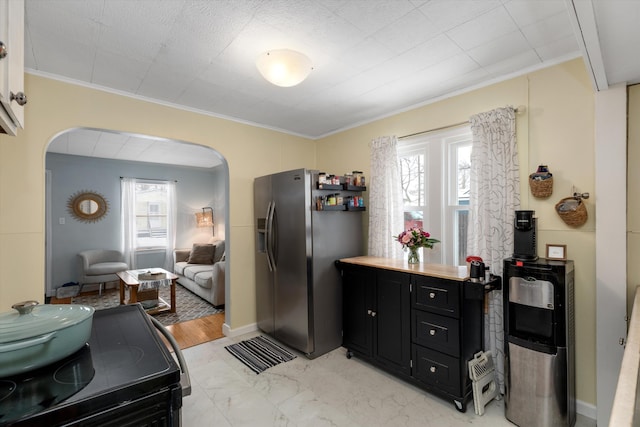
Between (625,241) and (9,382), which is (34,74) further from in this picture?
(625,241)

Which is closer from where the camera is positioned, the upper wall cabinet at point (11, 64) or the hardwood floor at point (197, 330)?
the upper wall cabinet at point (11, 64)

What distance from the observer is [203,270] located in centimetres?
523

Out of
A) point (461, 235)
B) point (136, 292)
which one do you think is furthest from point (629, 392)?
point (136, 292)

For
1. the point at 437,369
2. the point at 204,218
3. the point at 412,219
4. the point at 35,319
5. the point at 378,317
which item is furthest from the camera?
the point at 204,218

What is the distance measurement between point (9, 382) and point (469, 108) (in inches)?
128

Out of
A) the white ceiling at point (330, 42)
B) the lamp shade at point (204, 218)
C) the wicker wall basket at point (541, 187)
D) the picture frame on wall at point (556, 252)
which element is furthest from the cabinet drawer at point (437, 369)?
the lamp shade at point (204, 218)

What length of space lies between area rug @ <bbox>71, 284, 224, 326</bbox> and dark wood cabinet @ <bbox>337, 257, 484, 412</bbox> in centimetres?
249

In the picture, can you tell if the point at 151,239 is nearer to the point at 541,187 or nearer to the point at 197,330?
the point at 197,330

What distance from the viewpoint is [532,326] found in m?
2.03

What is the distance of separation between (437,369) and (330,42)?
2.55 meters

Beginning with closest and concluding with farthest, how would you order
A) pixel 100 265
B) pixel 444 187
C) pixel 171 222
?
pixel 444 187 → pixel 100 265 → pixel 171 222

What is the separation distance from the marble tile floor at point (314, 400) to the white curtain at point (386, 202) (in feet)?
A: 4.05

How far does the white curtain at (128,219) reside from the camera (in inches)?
240

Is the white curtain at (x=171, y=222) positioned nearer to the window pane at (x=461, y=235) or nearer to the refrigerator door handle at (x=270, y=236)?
the refrigerator door handle at (x=270, y=236)
